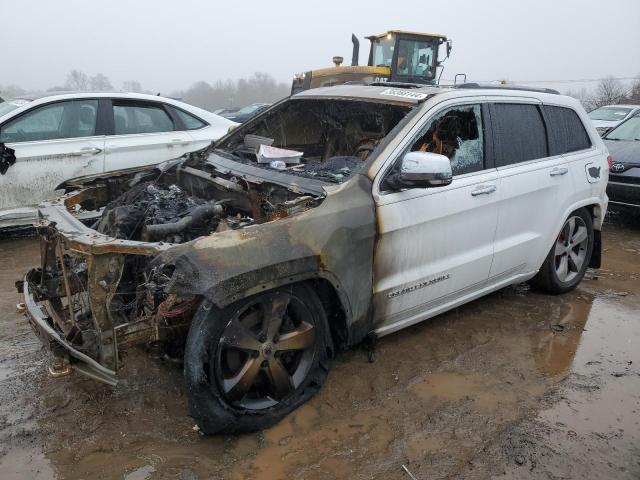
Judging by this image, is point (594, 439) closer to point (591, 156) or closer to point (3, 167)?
point (591, 156)

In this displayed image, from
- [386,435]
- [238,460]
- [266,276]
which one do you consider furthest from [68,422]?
[386,435]

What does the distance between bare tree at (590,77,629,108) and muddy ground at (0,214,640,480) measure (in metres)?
27.3

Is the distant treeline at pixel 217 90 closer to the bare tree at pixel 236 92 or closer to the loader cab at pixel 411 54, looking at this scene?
the bare tree at pixel 236 92

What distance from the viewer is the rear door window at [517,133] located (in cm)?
376

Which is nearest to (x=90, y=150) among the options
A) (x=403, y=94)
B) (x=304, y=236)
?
(x=403, y=94)

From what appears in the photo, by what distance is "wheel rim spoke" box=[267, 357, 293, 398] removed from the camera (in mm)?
2818

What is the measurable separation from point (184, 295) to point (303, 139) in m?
2.50

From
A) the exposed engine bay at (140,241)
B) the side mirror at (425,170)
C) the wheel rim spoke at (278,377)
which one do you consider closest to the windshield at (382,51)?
the exposed engine bay at (140,241)

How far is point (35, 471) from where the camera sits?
252cm

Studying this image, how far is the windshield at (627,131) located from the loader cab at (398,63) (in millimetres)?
4892

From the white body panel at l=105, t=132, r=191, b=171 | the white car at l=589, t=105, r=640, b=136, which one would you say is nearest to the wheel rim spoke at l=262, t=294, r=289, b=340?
the white body panel at l=105, t=132, r=191, b=171

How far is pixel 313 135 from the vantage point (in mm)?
4578

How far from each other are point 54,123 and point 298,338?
4.42 m

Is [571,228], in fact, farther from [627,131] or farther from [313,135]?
[627,131]
